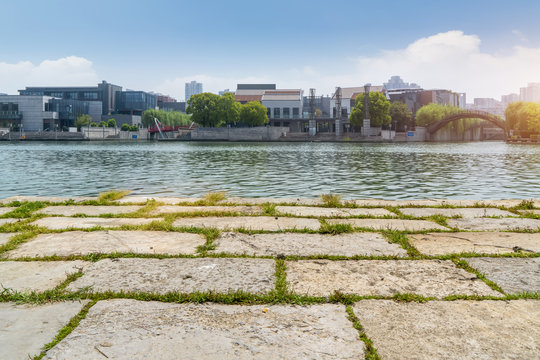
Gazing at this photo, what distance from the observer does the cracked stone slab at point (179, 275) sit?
2.98 metres

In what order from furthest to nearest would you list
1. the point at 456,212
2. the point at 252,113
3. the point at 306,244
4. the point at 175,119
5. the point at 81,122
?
1. the point at 175,119
2. the point at 81,122
3. the point at 252,113
4. the point at 456,212
5. the point at 306,244

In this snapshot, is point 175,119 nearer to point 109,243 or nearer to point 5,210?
point 5,210

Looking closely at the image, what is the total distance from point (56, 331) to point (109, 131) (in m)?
127

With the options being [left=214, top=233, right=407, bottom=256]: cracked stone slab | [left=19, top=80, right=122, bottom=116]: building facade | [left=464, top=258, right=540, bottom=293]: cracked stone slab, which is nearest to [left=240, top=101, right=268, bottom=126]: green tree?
[left=19, top=80, right=122, bottom=116]: building facade

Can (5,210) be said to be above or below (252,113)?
below

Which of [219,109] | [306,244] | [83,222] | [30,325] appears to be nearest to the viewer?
[30,325]

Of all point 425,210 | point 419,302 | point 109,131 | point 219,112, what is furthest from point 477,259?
point 109,131

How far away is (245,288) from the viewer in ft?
9.71

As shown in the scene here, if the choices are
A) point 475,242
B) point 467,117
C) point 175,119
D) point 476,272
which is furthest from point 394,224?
point 175,119

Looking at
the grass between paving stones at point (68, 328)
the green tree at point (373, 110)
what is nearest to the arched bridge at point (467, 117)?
the green tree at point (373, 110)

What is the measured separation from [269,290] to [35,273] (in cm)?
191

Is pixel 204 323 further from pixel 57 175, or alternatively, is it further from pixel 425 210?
pixel 57 175

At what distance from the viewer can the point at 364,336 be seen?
2.29m

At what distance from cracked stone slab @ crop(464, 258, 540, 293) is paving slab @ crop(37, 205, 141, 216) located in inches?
199
